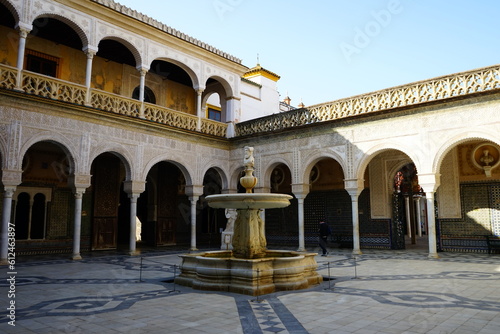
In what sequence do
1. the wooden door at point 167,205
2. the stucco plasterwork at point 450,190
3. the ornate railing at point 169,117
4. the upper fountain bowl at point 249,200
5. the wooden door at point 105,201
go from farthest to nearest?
1. the wooden door at point 167,205
2. the wooden door at point 105,201
3. the ornate railing at point 169,117
4. the stucco plasterwork at point 450,190
5. the upper fountain bowl at point 249,200

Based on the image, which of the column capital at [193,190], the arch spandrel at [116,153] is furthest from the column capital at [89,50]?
the column capital at [193,190]

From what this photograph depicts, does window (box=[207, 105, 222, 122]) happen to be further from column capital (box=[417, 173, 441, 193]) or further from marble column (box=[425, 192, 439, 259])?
marble column (box=[425, 192, 439, 259])

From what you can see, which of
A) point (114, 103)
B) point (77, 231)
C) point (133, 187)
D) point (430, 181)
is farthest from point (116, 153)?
point (430, 181)

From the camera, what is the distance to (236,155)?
14.5 metres

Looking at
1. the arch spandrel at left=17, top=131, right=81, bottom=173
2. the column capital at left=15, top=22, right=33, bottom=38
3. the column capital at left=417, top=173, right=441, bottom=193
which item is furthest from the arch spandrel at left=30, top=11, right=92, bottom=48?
the column capital at left=417, top=173, right=441, bottom=193

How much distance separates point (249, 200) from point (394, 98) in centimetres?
681

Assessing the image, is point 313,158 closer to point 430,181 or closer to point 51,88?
point 430,181

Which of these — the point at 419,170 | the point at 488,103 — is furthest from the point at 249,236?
the point at 488,103

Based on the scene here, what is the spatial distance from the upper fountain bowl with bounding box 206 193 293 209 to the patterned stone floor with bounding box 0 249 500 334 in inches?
56.2

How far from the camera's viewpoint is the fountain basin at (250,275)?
17.6 ft

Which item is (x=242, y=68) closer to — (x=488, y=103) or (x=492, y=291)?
(x=488, y=103)

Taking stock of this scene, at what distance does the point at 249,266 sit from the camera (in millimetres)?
5492

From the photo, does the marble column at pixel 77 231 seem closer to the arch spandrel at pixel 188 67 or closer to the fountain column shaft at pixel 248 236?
the arch spandrel at pixel 188 67

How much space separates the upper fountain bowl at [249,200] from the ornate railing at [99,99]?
240 inches
